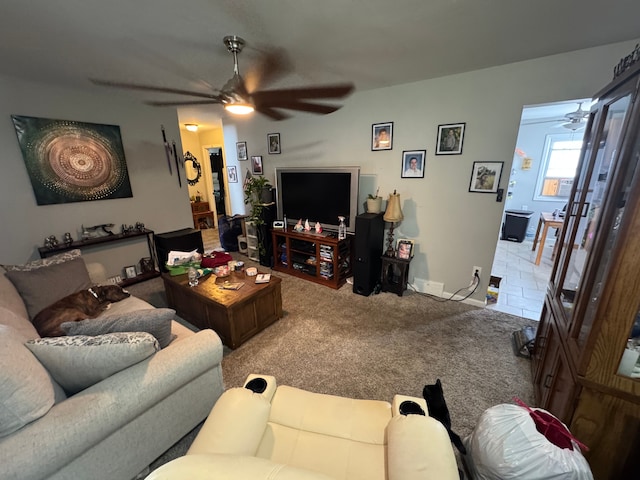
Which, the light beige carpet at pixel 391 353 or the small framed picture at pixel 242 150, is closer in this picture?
the light beige carpet at pixel 391 353

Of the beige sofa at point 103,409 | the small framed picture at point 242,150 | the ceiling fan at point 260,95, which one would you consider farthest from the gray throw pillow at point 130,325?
the small framed picture at point 242,150

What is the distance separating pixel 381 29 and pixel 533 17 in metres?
0.89

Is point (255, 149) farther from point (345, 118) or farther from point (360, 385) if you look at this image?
point (360, 385)

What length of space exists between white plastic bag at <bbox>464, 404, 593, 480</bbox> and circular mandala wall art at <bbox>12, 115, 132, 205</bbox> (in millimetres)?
4224

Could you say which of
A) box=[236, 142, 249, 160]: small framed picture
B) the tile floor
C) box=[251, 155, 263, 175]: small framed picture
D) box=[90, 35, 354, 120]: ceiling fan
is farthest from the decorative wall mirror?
the tile floor

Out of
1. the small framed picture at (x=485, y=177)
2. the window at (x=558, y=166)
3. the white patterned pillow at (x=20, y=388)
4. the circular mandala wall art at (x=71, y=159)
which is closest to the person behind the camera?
the white patterned pillow at (x=20, y=388)

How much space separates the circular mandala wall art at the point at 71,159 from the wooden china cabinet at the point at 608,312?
4415 mm

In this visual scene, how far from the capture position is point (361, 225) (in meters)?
2.81

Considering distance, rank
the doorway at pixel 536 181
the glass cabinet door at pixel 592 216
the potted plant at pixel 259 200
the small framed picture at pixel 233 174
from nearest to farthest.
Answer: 1. the glass cabinet door at pixel 592 216
2. the potted plant at pixel 259 200
3. the doorway at pixel 536 181
4. the small framed picture at pixel 233 174

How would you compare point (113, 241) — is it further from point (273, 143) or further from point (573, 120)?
point (573, 120)

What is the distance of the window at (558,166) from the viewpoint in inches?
191

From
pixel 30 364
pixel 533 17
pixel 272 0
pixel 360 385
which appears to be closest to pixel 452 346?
pixel 360 385

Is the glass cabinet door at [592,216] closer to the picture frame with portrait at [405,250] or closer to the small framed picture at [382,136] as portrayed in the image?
the picture frame with portrait at [405,250]

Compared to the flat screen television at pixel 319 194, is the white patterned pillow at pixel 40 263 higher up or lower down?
lower down
